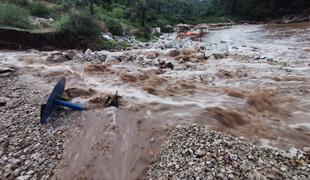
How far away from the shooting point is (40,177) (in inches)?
134

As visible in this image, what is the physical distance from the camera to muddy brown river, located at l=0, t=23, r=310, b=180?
383cm

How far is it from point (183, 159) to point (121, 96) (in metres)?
2.88

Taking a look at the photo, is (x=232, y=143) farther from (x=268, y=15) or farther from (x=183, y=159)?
(x=268, y=15)

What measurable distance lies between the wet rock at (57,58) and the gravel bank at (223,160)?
8.11 metres

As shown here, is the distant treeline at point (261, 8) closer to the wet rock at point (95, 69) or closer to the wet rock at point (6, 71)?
the wet rock at point (95, 69)

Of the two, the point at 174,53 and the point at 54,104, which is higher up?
the point at 174,53

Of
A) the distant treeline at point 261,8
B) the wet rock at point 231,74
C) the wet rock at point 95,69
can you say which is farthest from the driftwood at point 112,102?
the distant treeline at point 261,8

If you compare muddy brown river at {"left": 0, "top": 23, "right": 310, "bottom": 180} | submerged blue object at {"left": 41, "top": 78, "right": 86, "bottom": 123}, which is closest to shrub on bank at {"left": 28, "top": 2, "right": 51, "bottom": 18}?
muddy brown river at {"left": 0, "top": 23, "right": 310, "bottom": 180}

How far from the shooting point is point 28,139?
4.15m

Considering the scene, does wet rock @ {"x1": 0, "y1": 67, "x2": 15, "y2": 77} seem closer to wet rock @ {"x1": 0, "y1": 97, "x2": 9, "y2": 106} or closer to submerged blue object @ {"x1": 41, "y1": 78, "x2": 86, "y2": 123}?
wet rock @ {"x1": 0, "y1": 97, "x2": 9, "y2": 106}

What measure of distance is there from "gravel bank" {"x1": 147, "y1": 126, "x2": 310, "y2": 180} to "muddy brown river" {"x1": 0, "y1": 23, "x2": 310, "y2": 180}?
10.0 inches

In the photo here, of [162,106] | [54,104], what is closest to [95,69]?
[54,104]

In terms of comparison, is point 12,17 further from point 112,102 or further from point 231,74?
point 231,74

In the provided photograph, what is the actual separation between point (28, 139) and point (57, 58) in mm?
7154
